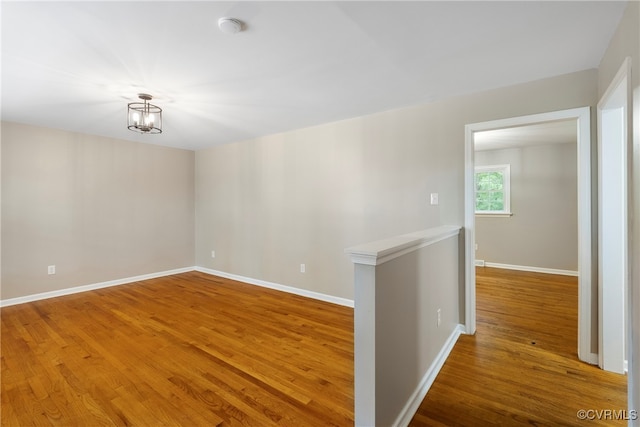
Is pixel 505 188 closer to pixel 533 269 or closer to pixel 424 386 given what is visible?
pixel 533 269

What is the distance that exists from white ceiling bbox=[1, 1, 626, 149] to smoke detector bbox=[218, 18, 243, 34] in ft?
0.14

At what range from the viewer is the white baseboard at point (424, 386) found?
163 cm

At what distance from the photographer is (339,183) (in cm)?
368

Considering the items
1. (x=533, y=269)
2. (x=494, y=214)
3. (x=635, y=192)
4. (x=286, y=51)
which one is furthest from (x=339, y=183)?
(x=533, y=269)

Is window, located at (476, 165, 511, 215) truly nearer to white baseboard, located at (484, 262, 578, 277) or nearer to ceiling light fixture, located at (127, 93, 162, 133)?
white baseboard, located at (484, 262, 578, 277)

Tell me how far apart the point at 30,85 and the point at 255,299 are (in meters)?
3.09

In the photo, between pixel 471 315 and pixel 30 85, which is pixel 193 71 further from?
pixel 471 315

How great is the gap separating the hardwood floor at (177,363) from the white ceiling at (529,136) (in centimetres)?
354

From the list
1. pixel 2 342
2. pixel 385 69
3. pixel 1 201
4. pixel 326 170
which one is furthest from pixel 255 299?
pixel 1 201

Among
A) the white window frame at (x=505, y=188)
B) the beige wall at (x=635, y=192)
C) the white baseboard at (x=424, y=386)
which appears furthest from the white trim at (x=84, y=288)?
the white window frame at (x=505, y=188)

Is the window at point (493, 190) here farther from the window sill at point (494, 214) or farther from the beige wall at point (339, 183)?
the beige wall at point (339, 183)

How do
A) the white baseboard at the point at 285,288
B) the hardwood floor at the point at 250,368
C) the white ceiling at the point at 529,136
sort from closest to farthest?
the hardwood floor at the point at 250,368
the white baseboard at the point at 285,288
the white ceiling at the point at 529,136

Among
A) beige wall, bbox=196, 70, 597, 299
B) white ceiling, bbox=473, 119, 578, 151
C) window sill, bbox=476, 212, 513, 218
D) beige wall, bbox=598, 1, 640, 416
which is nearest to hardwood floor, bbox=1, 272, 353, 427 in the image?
beige wall, bbox=196, 70, 597, 299

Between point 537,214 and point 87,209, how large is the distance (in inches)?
296
